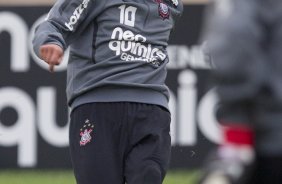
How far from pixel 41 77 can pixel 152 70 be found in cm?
488

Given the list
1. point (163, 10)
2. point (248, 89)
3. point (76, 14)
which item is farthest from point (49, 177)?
point (248, 89)

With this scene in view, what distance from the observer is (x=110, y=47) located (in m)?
6.63

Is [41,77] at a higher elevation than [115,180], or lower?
lower

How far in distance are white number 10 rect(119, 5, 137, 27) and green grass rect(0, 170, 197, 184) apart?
4332 millimetres

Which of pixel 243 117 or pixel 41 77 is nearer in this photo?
pixel 243 117

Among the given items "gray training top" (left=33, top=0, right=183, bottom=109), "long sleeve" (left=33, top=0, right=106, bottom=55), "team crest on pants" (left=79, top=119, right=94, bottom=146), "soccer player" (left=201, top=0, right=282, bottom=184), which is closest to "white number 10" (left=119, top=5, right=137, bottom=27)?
"gray training top" (left=33, top=0, right=183, bottom=109)

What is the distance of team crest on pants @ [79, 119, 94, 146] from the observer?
659 cm

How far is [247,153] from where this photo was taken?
4.65 m

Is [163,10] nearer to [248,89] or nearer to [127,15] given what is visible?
[127,15]

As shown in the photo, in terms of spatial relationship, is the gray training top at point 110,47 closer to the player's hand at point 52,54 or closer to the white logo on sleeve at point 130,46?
the white logo on sleeve at point 130,46

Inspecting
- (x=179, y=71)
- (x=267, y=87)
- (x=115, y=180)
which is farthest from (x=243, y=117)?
(x=179, y=71)

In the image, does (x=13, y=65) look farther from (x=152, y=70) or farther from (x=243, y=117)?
(x=243, y=117)

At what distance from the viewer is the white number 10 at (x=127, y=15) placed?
664 centimetres

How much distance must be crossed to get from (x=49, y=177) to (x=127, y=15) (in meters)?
4.81
